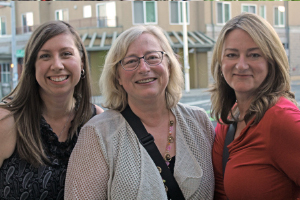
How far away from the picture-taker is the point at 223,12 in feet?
67.8

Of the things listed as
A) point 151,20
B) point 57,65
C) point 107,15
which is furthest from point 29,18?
point 57,65

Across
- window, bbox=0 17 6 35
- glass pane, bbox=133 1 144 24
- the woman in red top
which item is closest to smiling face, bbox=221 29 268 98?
the woman in red top

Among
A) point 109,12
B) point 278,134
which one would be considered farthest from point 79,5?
point 278,134

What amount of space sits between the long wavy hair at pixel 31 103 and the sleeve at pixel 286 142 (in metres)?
1.58

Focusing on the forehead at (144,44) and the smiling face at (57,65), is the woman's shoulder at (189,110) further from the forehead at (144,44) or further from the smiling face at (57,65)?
the smiling face at (57,65)

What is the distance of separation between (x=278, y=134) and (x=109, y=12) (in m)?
19.1

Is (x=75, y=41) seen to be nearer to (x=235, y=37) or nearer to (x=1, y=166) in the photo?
(x=1, y=166)

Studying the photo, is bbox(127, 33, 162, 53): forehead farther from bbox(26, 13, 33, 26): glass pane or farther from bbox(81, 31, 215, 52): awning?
bbox(26, 13, 33, 26): glass pane

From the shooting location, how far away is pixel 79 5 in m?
20.5

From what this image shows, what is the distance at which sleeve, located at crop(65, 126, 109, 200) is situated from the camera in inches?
→ 79.4

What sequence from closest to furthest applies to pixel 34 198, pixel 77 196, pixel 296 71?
pixel 77 196 < pixel 34 198 < pixel 296 71

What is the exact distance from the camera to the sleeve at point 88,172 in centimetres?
202

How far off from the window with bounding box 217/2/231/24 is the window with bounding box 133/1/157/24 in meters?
4.22

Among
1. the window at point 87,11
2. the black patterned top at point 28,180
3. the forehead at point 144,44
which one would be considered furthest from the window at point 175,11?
the black patterned top at point 28,180
